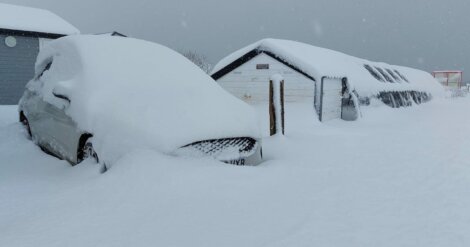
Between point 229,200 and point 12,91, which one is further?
point 12,91

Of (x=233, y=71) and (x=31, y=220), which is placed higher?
(x=233, y=71)

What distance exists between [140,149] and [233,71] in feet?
34.2

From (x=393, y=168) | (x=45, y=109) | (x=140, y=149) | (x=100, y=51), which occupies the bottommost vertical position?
(x=393, y=168)

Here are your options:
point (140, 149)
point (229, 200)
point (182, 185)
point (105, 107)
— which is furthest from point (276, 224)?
point (105, 107)

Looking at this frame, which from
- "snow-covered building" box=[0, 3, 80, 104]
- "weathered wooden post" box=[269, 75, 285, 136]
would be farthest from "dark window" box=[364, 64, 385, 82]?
"snow-covered building" box=[0, 3, 80, 104]

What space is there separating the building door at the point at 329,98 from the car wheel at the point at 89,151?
351 inches

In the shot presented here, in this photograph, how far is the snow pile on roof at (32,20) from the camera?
16.5 metres

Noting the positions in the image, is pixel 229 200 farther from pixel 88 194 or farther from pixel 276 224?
pixel 88 194

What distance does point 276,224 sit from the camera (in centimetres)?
291

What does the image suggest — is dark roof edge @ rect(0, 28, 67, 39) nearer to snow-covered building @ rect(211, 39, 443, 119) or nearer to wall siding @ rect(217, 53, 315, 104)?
snow-covered building @ rect(211, 39, 443, 119)

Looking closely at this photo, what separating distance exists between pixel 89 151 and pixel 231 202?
6.51ft

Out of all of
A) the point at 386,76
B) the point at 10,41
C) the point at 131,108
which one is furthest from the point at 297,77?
the point at 10,41

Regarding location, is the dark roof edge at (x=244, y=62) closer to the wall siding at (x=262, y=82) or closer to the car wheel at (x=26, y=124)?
the wall siding at (x=262, y=82)

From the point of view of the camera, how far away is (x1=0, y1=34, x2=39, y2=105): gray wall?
1636 centimetres
